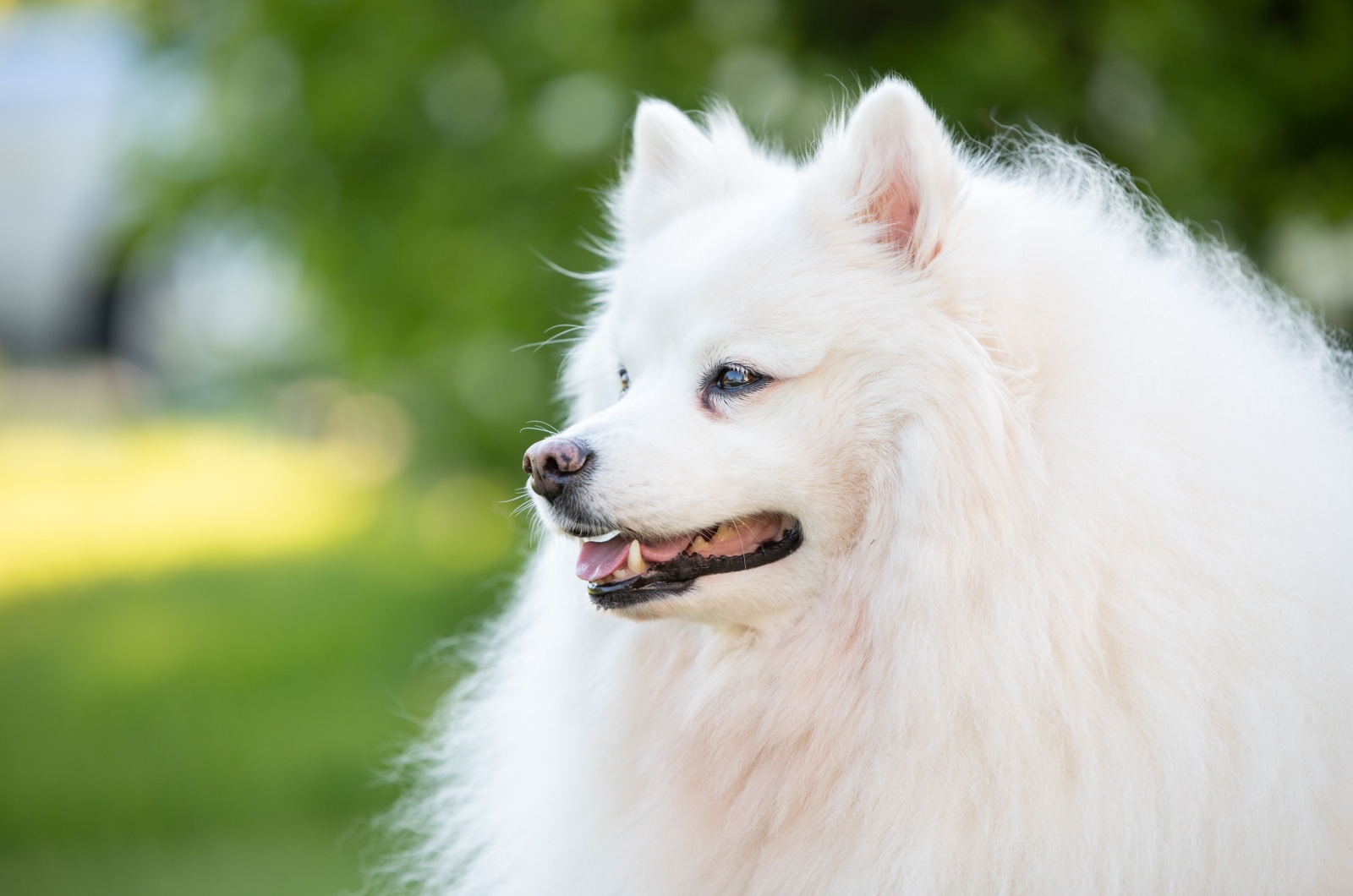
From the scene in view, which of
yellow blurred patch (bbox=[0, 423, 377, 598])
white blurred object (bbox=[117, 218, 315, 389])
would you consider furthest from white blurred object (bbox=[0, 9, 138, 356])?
yellow blurred patch (bbox=[0, 423, 377, 598])

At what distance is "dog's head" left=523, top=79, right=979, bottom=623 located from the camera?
7.45ft

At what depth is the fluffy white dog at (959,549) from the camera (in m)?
2.18

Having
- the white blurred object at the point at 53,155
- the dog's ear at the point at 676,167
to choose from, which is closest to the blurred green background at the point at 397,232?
the dog's ear at the point at 676,167

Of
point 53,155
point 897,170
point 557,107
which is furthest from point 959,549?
point 53,155

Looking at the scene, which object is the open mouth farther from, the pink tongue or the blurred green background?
the blurred green background

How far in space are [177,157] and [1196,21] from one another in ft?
18.2

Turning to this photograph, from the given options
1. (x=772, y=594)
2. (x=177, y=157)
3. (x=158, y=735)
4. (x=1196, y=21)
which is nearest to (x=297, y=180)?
(x=177, y=157)

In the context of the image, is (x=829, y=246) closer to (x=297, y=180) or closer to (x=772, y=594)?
(x=772, y=594)

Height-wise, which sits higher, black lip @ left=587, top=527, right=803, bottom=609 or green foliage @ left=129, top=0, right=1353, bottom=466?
green foliage @ left=129, top=0, right=1353, bottom=466

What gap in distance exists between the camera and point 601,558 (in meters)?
2.42

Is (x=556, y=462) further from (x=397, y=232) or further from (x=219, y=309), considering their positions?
(x=219, y=309)

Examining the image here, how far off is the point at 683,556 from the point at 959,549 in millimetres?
553

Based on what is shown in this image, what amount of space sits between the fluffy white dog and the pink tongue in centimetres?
1

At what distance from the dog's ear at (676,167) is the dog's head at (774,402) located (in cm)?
40
